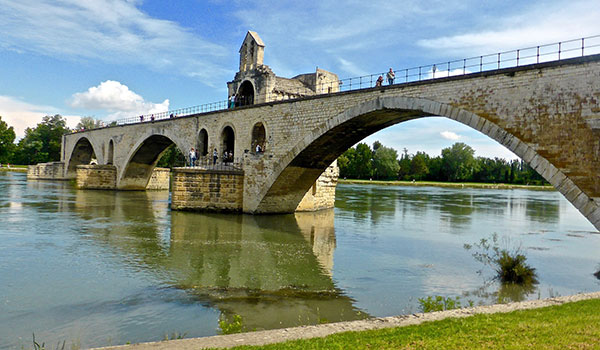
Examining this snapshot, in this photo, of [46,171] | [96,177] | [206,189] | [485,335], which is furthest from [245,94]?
[46,171]

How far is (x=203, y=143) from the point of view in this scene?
2912cm

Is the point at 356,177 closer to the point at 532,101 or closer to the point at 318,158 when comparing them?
the point at 318,158

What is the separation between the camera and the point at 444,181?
85125mm

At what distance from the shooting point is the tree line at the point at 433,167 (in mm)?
81875

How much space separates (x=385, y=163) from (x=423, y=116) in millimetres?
67749

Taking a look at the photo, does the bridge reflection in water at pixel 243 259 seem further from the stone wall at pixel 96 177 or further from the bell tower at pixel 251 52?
the stone wall at pixel 96 177

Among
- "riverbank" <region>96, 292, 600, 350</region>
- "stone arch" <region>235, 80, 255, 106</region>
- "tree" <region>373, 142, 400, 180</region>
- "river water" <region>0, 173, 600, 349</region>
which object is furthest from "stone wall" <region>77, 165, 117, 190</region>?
"tree" <region>373, 142, 400, 180</region>

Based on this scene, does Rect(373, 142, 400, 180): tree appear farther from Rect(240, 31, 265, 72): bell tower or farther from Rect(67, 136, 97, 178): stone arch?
Rect(240, 31, 265, 72): bell tower

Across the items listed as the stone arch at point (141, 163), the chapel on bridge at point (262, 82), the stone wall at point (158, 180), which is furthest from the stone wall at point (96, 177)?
the chapel on bridge at point (262, 82)

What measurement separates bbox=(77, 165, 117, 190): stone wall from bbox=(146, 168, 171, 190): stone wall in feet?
10.8

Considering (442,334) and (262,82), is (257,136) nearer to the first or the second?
(262,82)

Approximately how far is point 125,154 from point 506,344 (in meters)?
38.8

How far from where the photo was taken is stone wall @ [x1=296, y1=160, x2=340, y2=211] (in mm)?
25203

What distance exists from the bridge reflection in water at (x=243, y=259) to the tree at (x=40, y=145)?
70265mm
